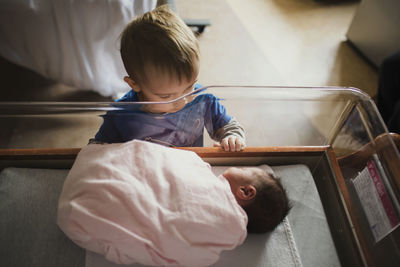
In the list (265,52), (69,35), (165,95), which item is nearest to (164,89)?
(165,95)

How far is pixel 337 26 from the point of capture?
6.01 ft

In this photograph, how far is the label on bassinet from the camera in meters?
0.61

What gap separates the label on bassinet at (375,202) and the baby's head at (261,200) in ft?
0.60

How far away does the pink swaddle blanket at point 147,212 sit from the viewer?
56 centimetres

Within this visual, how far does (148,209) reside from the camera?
0.57m

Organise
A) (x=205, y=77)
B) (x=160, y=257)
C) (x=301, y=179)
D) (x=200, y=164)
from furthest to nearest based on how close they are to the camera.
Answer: (x=205, y=77)
(x=301, y=179)
(x=200, y=164)
(x=160, y=257)

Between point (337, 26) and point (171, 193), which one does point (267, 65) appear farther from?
point (171, 193)

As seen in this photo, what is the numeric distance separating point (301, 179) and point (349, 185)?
0.43ft

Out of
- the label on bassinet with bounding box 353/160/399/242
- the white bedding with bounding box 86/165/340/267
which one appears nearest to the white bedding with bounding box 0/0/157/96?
the white bedding with bounding box 86/165/340/267

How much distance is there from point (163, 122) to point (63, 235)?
14.6 inches

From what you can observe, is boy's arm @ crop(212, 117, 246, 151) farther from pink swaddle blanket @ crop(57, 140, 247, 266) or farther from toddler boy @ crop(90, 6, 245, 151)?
pink swaddle blanket @ crop(57, 140, 247, 266)

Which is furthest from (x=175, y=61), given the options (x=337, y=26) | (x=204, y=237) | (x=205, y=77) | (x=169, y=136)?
(x=337, y=26)

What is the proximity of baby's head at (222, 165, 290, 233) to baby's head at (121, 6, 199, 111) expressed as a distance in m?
0.29

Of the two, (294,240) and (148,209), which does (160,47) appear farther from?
(294,240)
